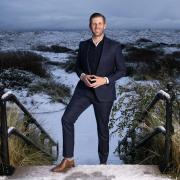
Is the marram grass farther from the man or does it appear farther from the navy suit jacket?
the navy suit jacket

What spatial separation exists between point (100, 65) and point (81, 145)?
451 cm

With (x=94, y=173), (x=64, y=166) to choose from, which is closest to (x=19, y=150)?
(x=64, y=166)

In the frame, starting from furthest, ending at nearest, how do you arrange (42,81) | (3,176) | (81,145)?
(42,81), (81,145), (3,176)

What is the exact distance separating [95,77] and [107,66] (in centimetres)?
24

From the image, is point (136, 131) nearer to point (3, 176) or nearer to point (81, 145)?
point (81, 145)

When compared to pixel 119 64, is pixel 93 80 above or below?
below

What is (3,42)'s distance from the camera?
4172 centimetres

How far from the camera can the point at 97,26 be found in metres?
5.39

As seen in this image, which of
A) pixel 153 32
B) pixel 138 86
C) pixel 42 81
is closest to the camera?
pixel 138 86

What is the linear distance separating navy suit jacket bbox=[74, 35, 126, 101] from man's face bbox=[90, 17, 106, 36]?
0.13 metres

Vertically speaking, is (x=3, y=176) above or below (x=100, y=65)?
below

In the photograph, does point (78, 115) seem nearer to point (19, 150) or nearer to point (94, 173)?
point (94, 173)

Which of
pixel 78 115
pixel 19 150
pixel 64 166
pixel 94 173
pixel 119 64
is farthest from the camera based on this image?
pixel 19 150

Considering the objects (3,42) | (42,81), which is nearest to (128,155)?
(42,81)
